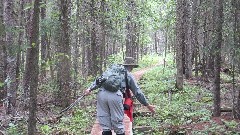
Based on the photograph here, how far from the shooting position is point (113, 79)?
6.66 meters

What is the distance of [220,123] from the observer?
10172 mm

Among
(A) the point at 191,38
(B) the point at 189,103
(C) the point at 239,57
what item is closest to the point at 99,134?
(C) the point at 239,57

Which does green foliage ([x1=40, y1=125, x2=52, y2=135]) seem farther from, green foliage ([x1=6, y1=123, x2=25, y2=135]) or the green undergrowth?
the green undergrowth

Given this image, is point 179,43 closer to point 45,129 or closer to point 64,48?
point 64,48

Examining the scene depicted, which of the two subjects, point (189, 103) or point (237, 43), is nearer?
point (237, 43)

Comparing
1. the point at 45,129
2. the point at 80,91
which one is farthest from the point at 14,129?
the point at 80,91

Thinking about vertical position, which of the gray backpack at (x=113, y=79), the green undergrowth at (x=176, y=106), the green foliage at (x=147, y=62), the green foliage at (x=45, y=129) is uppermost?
the gray backpack at (x=113, y=79)

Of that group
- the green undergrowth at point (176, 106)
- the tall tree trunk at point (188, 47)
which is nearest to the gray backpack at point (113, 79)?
the green undergrowth at point (176, 106)

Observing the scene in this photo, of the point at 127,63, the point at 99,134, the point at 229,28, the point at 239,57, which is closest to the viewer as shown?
the point at 127,63

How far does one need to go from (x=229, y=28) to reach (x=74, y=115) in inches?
236

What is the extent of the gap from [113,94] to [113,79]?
0.29 metres

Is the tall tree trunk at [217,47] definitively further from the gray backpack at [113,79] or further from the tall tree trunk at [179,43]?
the tall tree trunk at [179,43]

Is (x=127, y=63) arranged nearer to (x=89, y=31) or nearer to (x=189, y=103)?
(x=189, y=103)

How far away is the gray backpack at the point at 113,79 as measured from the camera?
260 inches
